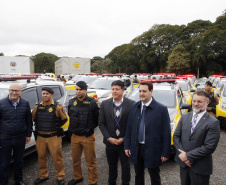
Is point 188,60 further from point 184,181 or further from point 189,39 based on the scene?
point 184,181

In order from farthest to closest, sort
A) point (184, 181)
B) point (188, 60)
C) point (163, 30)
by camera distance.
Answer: point (163, 30), point (188, 60), point (184, 181)

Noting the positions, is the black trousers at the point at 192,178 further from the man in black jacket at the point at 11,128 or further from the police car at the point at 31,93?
the police car at the point at 31,93

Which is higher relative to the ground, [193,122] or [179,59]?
[179,59]

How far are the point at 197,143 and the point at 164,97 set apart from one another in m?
3.62

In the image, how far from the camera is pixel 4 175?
3.41 m

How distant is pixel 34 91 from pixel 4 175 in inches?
77.7

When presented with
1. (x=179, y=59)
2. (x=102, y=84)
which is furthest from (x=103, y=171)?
(x=179, y=59)

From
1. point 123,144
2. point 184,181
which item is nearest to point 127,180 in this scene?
point 123,144

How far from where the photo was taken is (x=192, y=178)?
8.38 ft

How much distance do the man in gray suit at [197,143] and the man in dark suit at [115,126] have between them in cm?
91

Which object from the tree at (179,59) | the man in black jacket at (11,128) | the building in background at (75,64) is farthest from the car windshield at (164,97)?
the tree at (179,59)

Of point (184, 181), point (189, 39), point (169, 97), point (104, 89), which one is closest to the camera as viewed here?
point (184, 181)

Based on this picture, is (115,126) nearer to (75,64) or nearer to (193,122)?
(193,122)

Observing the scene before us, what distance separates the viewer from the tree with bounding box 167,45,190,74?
42.5 metres
